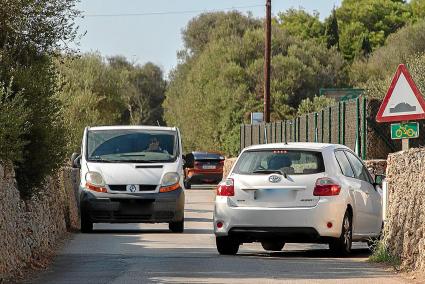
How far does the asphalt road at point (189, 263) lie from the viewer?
15.0 metres

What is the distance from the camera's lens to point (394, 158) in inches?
694

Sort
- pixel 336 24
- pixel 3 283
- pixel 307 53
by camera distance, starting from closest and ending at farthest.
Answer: pixel 3 283 → pixel 307 53 → pixel 336 24

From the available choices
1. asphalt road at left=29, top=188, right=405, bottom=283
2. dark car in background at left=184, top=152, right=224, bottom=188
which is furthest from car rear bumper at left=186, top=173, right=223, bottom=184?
asphalt road at left=29, top=188, right=405, bottom=283

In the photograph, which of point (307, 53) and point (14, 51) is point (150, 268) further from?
point (307, 53)

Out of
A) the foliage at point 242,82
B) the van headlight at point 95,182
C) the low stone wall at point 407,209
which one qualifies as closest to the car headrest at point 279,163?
the low stone wall at point 407,209

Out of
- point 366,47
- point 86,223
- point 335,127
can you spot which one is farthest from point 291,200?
point 366,47

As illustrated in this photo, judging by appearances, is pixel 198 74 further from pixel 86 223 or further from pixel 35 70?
pixel 35 70

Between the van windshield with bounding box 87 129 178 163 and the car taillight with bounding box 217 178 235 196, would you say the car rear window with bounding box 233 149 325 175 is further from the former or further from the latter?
the van windshield with bounding box 87 129 178 163

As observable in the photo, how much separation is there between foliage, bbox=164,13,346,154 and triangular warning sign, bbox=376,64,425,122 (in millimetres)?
49484

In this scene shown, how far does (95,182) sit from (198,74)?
183 ft

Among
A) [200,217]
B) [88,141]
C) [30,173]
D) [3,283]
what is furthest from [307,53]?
[3,283]

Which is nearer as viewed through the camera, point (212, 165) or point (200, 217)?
point (200, 217)

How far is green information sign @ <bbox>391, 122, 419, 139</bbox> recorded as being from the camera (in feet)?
59.2

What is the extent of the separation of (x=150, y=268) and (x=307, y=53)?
64.7m
